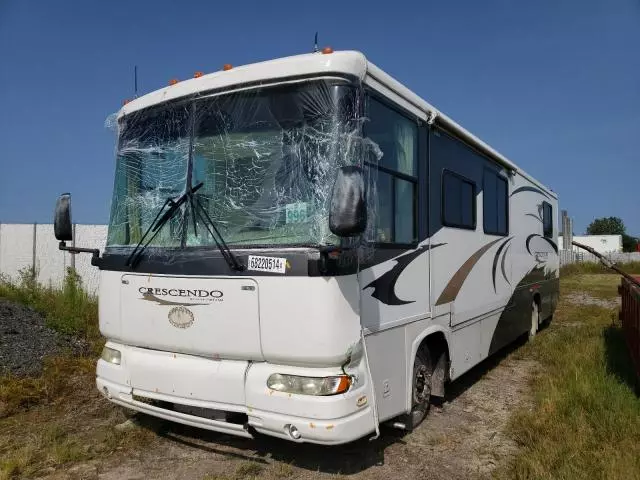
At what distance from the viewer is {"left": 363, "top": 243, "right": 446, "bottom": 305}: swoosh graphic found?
407 cm

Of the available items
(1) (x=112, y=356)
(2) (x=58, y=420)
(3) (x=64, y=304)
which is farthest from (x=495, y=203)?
→ (3) (x=64, y=304)

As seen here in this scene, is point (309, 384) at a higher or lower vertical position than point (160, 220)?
lower

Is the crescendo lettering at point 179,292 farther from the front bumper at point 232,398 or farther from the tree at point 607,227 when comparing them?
the tree at point 607,227

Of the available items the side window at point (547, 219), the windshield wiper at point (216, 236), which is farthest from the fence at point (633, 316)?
the windshield wiper at point (216, 236)

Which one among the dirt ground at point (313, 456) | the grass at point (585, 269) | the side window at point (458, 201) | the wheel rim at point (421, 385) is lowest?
the dirt ground at point (313, 456)

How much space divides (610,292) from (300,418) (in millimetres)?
18861

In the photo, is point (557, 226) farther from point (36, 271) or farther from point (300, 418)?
point (36, 271)

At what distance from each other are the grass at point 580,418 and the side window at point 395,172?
1986 mm

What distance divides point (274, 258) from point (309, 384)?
87cm

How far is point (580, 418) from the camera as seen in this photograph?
485 centimetres

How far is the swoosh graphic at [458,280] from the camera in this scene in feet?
17.4

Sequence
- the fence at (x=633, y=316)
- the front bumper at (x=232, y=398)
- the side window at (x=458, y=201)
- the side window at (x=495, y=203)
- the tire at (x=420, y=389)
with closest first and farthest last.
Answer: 1. the front bumper at (x=232, y=398)
2. the tire at (x=420, y=389)
3. the side window at (x=458, y=201)
4. the fence at (x=633, y=316)
5. the side window at (x=495, y=203)

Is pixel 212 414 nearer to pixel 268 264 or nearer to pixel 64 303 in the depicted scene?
pixel 268 264

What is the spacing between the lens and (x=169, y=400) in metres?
4.09
